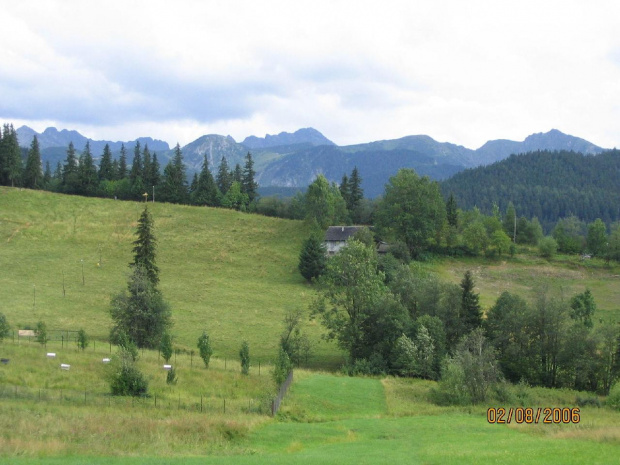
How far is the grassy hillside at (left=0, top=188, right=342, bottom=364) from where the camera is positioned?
52.8 metres

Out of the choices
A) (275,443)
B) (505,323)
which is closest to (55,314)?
(275,443)

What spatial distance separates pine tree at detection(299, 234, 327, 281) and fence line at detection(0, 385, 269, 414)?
141 ft

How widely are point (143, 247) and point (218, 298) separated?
1426 centimetres

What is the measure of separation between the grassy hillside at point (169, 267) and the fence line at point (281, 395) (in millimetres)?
11782

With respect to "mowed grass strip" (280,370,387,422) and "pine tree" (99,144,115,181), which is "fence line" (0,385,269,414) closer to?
"mowed grass strip" (280,370,387,422)

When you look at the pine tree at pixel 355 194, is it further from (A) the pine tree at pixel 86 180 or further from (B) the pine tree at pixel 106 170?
(A) the pine tree at pixel 86 180

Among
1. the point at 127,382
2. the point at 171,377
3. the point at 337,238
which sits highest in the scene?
the point at 337,238

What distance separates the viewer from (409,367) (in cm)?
4353

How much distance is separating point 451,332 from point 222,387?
24.1m

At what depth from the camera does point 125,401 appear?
27562mm

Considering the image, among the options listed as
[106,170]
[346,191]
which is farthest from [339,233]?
[106,170]

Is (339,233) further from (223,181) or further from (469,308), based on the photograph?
(223,181)

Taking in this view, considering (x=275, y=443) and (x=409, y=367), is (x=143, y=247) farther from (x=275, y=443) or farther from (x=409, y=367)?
(x=275, y=443)

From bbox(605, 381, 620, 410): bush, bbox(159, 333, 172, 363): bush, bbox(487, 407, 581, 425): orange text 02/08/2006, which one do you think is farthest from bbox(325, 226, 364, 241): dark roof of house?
bbox(487, 407, 581, 425): orange text 02/08/2006
